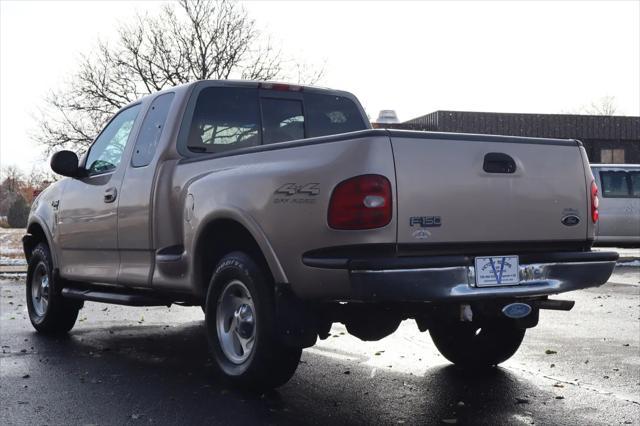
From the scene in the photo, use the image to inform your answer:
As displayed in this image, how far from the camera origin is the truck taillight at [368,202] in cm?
436

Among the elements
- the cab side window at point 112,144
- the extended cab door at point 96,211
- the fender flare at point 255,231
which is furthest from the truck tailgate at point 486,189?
the cab side window at point 112,144

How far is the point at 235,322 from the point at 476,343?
1.90m

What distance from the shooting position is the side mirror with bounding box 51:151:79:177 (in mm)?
7328

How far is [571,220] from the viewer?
500 cm

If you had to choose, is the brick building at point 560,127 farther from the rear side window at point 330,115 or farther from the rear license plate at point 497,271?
the rear license plate at point 497,271

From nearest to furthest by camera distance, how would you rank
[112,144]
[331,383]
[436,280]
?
1. [436,280]
2. [331,383]
3. [112,144]

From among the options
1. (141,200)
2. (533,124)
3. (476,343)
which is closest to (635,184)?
(476,343)

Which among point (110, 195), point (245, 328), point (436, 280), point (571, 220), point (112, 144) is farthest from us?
point (112, 144)

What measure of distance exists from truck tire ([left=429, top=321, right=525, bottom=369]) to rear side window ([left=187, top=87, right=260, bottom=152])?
79.4 inches

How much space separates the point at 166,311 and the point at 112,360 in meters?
3.41

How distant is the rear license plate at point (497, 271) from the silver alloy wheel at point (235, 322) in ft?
4.69

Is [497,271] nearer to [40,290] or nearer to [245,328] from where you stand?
[245,328]

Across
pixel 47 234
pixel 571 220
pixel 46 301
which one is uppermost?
pixel 571 220

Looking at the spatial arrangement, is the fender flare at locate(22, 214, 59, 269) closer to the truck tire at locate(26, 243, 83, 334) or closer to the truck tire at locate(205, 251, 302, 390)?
the truck tire at locate(26, 243, 83, 334)
